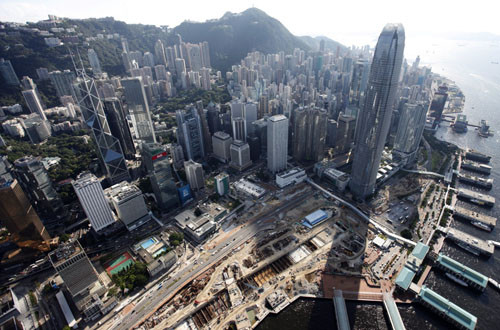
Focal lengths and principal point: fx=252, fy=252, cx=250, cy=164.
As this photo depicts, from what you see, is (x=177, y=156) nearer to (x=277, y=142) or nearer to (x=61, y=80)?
(x=277, y=142)

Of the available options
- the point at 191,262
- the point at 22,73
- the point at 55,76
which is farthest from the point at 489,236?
the point at 22,73

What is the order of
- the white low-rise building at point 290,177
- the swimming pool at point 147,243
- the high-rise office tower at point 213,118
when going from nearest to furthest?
the swimming pool at point 147,243
the white low-rise building at point 290,177
the high-rise office tower at point 213,118

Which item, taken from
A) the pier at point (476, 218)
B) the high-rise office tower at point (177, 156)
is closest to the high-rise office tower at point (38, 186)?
the high-rise office tower at point (177, 156)

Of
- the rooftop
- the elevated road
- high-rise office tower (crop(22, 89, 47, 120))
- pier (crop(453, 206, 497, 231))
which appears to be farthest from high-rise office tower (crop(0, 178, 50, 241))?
pier (crop(453, 206, 497, 231))

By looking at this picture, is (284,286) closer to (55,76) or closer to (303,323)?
(303,323)

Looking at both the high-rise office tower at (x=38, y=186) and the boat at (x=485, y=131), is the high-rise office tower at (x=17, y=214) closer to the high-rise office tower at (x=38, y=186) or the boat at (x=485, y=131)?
the high-rise office tower at (x=38, y=186)

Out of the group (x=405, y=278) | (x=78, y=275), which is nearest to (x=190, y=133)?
(x=78, y=275)
